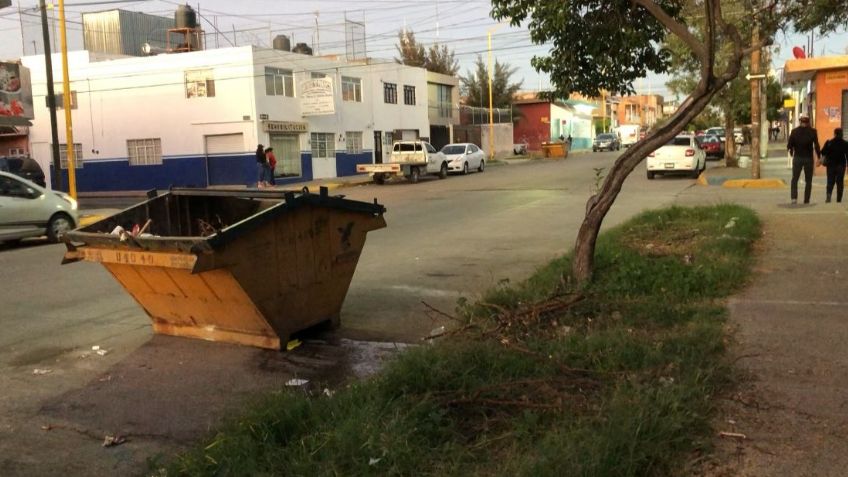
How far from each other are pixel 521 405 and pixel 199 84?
31.9m

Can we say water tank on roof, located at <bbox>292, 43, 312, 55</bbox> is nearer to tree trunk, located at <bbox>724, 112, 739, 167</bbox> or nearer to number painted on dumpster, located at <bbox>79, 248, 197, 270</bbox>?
tree trunk, located at <bbox>724, 112, 739, 167</bbox>

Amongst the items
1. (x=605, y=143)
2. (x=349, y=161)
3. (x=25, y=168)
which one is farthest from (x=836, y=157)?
(x=605, y=143)

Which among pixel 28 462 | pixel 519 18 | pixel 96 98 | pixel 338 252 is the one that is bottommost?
pixel 28 462

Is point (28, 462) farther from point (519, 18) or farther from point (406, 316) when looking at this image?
point (519, 18)

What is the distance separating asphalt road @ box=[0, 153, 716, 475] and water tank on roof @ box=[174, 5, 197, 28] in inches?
1086

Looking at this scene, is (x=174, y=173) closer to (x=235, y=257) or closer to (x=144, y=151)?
(x=144, y=151)

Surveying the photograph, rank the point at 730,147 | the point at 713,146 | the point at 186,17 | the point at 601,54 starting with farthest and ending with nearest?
the point at 713,146
the point at 186,17
the point at 730,147
the point at 601,54

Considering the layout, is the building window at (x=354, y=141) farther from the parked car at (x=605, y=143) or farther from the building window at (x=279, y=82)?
the parked car at (x=605, y=143)

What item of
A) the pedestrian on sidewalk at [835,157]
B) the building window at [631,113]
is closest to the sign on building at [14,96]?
the pedestrian on sidewalk at [835,157]

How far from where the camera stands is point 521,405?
14.0 feet

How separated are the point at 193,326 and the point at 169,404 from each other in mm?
1627

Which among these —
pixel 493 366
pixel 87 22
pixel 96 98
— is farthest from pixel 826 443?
pixel 87 22

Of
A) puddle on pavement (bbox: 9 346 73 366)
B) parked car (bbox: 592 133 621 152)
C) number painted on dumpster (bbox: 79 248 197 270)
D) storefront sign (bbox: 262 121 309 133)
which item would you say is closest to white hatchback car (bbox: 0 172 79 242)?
puddle on pavement (bbox: 9 346 73 366)

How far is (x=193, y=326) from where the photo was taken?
671cm
